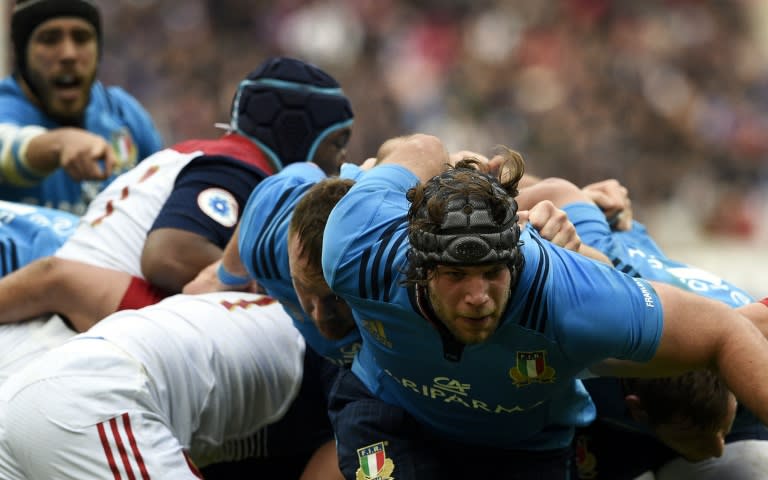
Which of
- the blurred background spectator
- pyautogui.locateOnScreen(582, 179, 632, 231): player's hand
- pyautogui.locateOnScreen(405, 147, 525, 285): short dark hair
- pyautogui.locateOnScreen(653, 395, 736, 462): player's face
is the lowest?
the blurred background spectator

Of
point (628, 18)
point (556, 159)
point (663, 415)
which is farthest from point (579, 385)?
point (628, 18)

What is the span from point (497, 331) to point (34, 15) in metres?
3.29

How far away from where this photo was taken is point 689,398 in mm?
3670

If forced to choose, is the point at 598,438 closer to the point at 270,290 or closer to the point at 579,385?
the point at 579,385

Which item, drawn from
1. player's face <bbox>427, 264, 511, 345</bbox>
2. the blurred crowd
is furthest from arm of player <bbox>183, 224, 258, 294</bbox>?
the blurred crowd

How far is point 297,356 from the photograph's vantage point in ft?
13.8

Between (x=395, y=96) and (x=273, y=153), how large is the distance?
25.1ft

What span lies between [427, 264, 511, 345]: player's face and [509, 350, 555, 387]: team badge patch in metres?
0.18

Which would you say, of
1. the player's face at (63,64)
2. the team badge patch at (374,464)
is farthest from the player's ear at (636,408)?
the player's face at (63,64)

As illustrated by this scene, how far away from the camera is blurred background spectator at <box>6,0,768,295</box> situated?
12102mm

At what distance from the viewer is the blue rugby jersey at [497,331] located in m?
3.02

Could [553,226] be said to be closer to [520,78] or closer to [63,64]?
[63,64]

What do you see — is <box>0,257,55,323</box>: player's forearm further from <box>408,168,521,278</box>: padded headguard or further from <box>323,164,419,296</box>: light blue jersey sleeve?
<box>408,168,521,278</box>: padded headguard

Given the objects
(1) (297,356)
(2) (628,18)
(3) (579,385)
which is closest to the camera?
(3) (579,385)
